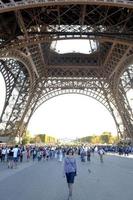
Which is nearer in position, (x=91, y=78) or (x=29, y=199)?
(x=29, y=199)

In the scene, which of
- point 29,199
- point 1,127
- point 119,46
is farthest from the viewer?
point 1,127

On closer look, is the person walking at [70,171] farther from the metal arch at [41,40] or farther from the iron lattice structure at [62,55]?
the metal arch at [41,40]

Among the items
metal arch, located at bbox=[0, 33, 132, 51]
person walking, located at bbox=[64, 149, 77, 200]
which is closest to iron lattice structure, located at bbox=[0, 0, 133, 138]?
metal arch, located at bbox=[0, 33, 132, 51]

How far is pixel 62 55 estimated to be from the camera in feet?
200

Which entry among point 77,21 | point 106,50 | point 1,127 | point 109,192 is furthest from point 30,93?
point 109,192

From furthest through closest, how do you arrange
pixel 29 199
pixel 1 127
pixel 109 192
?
1. pixel 1 127
2. pixel 109 192
3. pixel 29 199

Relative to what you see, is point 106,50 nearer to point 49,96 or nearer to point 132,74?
point 132,74

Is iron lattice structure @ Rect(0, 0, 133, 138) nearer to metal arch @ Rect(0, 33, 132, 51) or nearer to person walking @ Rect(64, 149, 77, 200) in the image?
metal arch @ Rect(0, 33, 132, 51)

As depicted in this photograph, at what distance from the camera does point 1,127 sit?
68375 mm

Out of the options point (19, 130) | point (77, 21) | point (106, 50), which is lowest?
point (19, 130)

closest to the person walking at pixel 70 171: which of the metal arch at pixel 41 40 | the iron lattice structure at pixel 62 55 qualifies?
the iron lattice structure at pixel 62 55

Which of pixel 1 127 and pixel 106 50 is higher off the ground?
pixel 106 50

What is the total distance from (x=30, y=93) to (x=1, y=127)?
33.1 ft

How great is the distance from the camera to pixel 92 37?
116 feet
